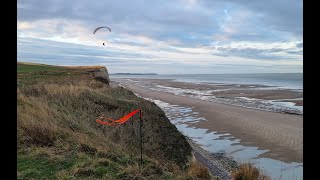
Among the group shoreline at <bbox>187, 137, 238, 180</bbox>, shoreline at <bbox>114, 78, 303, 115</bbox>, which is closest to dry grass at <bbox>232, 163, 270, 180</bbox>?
shoreline at <bbox>187, 137, 238, 180</bbox>

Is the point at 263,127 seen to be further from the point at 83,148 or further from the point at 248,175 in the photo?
the point at 83,148

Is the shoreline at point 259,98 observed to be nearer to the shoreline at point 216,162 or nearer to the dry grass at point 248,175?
the shoreline at point 216,162

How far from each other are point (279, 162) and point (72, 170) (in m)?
8.93

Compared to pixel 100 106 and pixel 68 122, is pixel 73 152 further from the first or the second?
pixel 100 106

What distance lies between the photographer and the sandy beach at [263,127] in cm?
1413

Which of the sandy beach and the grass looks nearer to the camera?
the grass

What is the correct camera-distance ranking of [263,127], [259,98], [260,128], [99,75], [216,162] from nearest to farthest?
1. [216,162]
2. [260,128]
3. [263,127]
4. [259,98]
5. [99,75]

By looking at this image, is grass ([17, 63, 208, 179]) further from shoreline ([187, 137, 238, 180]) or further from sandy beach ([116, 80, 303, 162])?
sandy beach ([116, 80, 303, 162])

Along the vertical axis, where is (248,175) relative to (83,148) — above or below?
below

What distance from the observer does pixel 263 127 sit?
1922 cm

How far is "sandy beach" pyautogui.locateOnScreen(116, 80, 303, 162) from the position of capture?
14133mm

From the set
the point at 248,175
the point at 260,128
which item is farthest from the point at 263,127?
the point at 248,175

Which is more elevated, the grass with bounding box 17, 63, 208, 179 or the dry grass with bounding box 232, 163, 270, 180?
the grass with bounding box 17, 63, 208, 179

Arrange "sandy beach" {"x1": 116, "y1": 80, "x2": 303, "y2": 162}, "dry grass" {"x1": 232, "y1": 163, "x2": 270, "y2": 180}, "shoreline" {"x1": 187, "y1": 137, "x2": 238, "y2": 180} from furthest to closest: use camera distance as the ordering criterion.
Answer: "sandy beach" {"x1": 116, "y1": 80, "x2": 303, "y2": 162} → "shoreline" {"x1": 187, "y1": 137, "x2": 238, "y2": 180} → "dry grass" {"x1": 232, "y1": 163, "x2": 270, "y2": 180}
